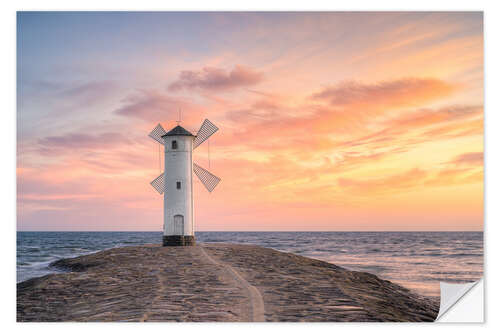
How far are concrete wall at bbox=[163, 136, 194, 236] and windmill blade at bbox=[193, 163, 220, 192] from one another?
620mm

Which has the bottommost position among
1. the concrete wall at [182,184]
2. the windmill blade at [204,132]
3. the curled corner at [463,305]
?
the curled corner at [463,305]

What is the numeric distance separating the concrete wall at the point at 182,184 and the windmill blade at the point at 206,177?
620 mm

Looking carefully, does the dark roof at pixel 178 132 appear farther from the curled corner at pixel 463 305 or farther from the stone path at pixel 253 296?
the curled corner at pixel 463 305

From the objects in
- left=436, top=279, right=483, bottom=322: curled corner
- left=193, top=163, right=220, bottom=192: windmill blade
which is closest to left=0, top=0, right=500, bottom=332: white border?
left=436, top=279, right=483, bottom=322: curled corner

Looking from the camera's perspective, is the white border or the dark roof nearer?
the white border

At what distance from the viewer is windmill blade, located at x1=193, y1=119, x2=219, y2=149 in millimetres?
17047

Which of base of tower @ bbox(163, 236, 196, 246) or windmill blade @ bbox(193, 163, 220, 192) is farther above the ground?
windmill blade @ bbox(193, 163, 220, 192)

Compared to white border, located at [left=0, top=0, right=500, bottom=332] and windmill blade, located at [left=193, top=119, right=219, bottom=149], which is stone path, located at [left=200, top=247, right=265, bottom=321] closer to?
white border, located at [left=0, top=0, right=500, bottom=332]

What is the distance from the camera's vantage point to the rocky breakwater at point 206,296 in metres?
8.34

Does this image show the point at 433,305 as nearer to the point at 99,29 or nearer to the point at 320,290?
the point at 320,290

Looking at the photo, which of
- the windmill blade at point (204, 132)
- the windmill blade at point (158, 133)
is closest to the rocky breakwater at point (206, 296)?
the windmill blade at point (204, 132)

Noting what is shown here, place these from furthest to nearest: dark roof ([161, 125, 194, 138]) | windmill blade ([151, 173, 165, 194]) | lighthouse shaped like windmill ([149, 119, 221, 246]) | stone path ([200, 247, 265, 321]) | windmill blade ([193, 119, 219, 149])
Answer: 1. windmill blade ([151, 173, 165, 194])
2. dark roof ([161, 125, 194, 138])
3. lighthouse shaped like windmill ([149, 119, 221, 246])
4. windmill blade ([193, 119, 219, 149])
5. stone path ([200, 247, 265, 321])

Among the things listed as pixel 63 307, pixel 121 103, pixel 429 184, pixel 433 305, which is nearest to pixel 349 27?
pixel 429 184

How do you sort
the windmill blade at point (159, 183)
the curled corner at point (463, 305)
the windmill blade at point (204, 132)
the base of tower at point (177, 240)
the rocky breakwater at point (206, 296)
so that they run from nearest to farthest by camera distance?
the rocky breakwater at point (206, 296) → the curled corner at point (463, 305) → the windmill blade at point (204, 132) → the base of tower at point (177, 240) → the windmill blade at point (159, 183)
